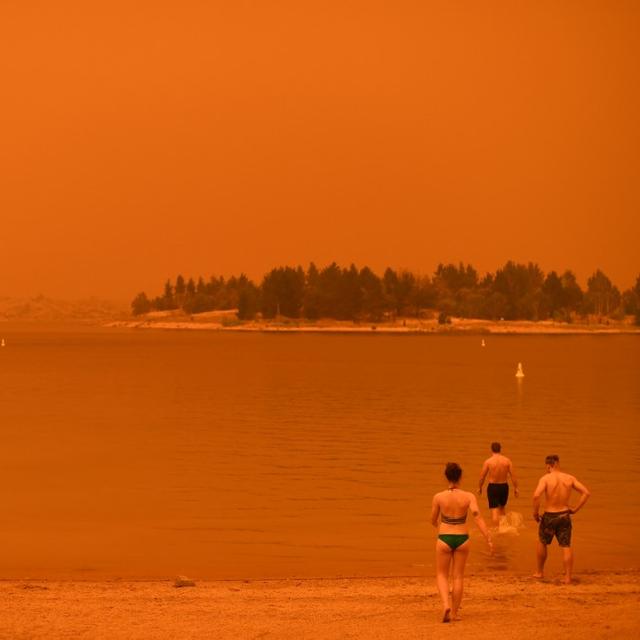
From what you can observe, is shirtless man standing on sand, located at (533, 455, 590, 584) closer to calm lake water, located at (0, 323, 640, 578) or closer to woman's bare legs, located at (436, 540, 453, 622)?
woman's bare legs, located at (436, 540, 453, 622)

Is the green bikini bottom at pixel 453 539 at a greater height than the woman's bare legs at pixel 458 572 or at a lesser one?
greater

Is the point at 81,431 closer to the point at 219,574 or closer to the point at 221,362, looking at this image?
the point at 219,574

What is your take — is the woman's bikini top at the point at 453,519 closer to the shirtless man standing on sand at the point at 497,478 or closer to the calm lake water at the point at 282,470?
the calm lake water at the point at 282,470

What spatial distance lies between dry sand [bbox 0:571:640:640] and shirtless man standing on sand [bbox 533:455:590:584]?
80cm

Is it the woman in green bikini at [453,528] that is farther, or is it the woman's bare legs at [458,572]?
the woman's bare legs at [458,572]

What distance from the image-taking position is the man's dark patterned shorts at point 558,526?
18.0 meters

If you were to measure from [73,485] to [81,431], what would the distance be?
54.6ft

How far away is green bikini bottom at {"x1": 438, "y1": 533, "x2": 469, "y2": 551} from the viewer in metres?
14.9

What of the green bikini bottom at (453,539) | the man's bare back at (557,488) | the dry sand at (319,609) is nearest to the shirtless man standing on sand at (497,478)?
the dry sand at (319,609)

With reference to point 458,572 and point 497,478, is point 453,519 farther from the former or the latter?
point 497,478

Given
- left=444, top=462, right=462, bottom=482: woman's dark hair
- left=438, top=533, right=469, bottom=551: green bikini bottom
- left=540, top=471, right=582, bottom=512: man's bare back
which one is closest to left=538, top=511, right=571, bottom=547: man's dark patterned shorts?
left=540, top=471, right=582, bottom=512: man's bare back

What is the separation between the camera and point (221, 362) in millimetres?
124438

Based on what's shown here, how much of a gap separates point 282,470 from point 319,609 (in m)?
20.6

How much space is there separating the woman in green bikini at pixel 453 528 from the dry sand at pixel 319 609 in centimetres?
49
